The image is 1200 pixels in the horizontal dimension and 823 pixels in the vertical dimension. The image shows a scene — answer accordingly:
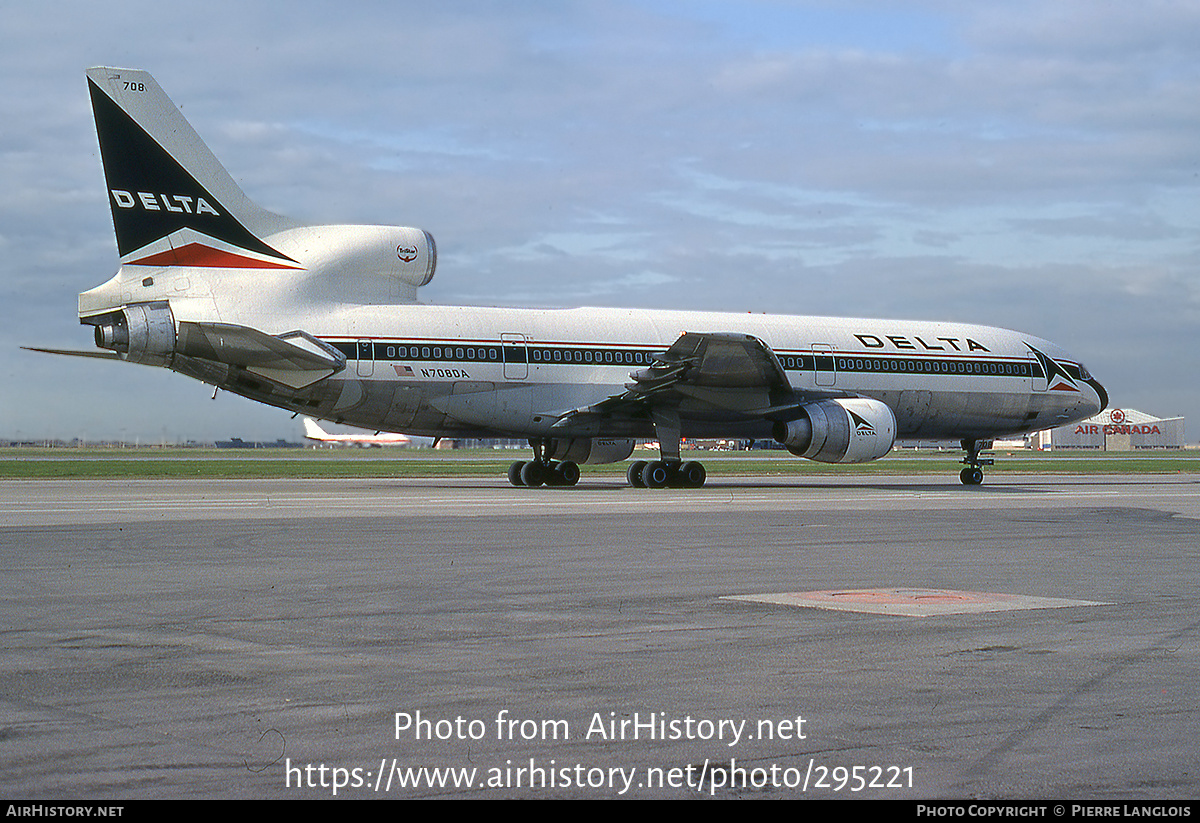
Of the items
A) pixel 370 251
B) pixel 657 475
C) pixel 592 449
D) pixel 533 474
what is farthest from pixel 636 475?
pixel 370 251

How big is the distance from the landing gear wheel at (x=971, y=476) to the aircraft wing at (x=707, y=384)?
6.03 m

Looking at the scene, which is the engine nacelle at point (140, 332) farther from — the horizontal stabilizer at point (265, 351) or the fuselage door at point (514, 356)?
the fuselage door at point (514, 356)

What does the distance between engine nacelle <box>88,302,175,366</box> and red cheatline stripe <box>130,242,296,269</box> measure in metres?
1.10

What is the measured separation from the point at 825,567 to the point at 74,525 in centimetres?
1056

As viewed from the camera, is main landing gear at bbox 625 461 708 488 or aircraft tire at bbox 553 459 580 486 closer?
main landing gear at bbox 625 461 708 488

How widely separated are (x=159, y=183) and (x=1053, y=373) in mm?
25339

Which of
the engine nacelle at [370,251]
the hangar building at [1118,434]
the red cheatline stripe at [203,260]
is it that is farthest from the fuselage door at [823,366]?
the hangar building at [1118,434]

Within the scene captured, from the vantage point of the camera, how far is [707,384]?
29094mm

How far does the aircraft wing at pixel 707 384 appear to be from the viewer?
27.9m

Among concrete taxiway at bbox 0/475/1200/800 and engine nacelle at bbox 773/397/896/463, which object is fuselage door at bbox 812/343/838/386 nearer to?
engine nacelle at bbox 773/397/896/463

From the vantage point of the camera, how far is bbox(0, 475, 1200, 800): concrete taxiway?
4.49m

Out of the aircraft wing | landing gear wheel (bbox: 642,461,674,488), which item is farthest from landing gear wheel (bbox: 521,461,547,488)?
landing gear wheel (bbox: 642,461,674,488)

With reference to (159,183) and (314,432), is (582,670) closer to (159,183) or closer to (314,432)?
(159,183)

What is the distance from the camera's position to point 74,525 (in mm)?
16609
